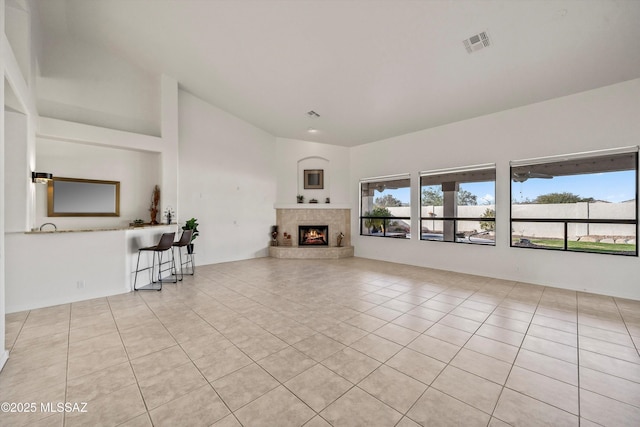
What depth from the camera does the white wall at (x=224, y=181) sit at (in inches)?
242

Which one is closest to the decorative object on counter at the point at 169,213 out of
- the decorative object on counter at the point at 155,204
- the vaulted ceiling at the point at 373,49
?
the decorative object on counter at the point at 155,204

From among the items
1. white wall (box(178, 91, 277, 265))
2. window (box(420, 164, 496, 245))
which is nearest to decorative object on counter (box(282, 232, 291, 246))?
white wall (box(178, 91, 277, 265))

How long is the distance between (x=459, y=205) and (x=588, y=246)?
214cm

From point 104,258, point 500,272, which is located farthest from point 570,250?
point 104,258

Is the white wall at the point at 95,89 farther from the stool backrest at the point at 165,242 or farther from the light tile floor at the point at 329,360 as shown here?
the light tile floor at the point at 329,360

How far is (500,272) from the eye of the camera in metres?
5.13

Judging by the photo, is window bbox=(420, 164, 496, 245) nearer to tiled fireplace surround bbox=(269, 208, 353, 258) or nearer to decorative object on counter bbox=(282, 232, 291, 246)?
tiled fireplace surround bbox=(269, 208, 353, 258)

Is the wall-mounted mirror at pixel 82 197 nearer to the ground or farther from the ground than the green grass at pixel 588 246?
farther from the ground

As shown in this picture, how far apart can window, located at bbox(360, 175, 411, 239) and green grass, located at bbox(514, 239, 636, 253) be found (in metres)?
2.64

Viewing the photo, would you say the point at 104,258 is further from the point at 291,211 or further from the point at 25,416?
the point at 291,211

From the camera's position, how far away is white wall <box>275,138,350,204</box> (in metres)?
7.93

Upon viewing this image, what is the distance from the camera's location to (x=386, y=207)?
732 cm

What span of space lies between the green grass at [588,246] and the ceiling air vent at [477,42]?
3551 millimetres

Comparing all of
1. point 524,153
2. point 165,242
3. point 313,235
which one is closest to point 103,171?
point 165,242
